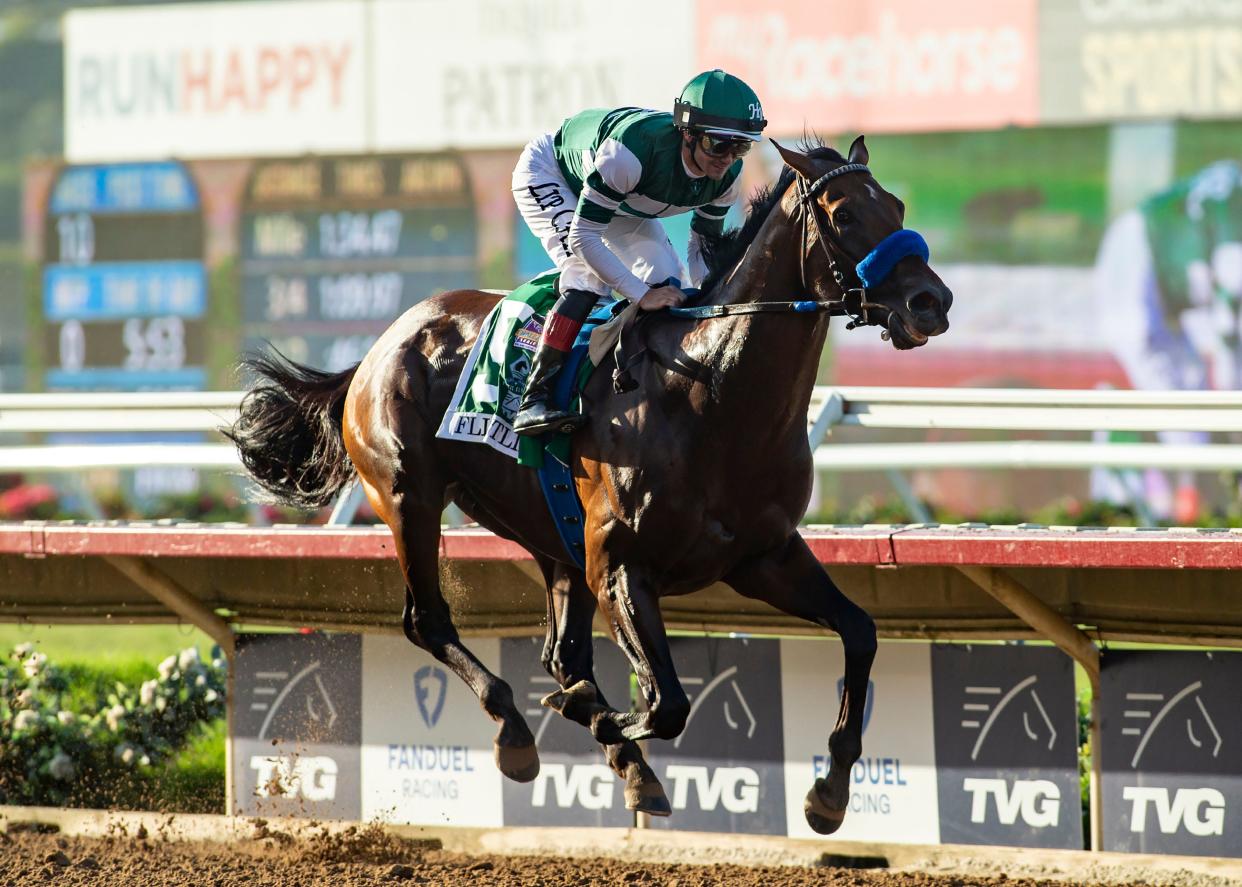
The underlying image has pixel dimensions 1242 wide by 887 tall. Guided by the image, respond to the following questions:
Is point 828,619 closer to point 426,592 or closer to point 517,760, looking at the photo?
point 517,760

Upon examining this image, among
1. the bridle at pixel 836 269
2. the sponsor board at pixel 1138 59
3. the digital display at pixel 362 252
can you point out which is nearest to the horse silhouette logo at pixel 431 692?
the bridle at pixel 836 269

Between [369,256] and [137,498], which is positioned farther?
[137,498]

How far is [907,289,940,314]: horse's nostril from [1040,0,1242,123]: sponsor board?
1182 cm

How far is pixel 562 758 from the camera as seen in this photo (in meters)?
5.95

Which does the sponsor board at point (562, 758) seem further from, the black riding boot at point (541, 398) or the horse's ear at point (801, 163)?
the horse's ear at point (801, 163)

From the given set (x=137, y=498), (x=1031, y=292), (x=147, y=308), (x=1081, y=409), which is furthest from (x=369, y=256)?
(x=1081, y=409)

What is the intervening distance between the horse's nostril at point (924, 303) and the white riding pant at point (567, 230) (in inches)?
36.9

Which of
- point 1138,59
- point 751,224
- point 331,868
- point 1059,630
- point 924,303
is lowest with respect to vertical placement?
point 331,868

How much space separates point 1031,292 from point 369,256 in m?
4.91

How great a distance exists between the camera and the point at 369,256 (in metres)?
12.9

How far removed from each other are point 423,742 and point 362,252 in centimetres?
730

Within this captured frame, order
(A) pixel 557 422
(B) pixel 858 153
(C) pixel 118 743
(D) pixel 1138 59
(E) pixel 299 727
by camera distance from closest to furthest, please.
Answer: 1. (B) pixel 858 153
2. (A) pixel 557 422
3. (E) pixel 299 727
4. (C) pixel 118 743
5. (D) pixel 1138 59

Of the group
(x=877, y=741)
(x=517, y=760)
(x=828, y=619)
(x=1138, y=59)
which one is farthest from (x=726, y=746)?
(x=1138, y=59)

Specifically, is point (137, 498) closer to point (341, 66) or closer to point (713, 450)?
point (341, 66)
